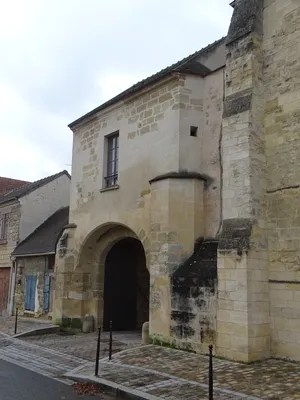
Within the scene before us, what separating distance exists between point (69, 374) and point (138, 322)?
22.5 feet

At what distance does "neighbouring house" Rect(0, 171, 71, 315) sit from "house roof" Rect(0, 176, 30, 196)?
4412mm

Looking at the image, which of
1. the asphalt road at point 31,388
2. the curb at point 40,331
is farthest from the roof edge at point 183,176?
the curb at point 40,331

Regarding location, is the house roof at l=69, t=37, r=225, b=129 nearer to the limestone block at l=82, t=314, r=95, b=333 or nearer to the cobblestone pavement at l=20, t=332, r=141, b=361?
the limestone block at l=82, t=314, r=95, b=333

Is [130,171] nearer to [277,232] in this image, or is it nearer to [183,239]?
[183,239]

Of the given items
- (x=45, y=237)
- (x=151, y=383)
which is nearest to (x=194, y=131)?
(x=151, y=383)

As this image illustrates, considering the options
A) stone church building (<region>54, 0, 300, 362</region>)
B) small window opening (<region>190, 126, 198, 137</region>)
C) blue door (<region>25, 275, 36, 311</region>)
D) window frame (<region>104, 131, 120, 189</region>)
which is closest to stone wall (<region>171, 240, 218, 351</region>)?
stone church building (<region>54, 0, 300, 362</region>)

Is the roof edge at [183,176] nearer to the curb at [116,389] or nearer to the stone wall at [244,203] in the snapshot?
the stone wall at [244,203]

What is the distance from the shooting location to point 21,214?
19.6m

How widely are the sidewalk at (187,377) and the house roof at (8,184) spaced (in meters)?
18.3

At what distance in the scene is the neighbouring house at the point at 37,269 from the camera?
16.9m

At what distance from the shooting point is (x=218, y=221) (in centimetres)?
990

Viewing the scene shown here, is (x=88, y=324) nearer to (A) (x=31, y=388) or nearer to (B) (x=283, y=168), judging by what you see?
(A) (x=31, y=388)

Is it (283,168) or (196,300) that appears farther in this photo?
(196,300)

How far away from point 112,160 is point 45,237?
703cm
